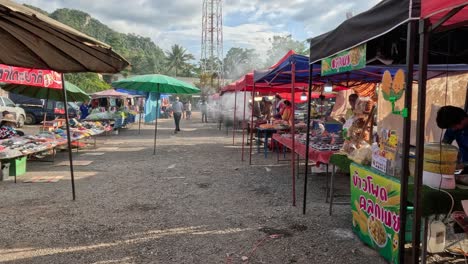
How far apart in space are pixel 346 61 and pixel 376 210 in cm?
164

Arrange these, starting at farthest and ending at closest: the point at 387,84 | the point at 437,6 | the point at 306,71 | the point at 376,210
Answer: the point at 306,71, the point at 376,210, the point at 387,84, the point at 437,6

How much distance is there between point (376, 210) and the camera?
3.72 metres

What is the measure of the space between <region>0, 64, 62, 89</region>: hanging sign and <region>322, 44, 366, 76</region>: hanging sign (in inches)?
237

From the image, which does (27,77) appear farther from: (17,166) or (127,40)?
(127,40)

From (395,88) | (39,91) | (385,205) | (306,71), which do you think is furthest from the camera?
(39,91)

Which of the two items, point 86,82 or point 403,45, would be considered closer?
point 403,45

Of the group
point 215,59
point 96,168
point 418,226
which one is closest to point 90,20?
point 215,59

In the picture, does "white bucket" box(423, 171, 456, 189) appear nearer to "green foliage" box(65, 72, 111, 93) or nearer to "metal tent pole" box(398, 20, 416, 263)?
"metal tent pole" box(398, 20, 416, 263)

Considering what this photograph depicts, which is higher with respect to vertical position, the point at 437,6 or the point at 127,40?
the point at 127,40

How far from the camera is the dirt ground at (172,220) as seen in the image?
390 cm

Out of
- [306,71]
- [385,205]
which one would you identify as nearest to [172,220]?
[385,205]

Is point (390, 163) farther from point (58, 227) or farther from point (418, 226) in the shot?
point (58, 227)

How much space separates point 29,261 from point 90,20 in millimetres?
131493

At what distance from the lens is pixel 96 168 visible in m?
8.81
